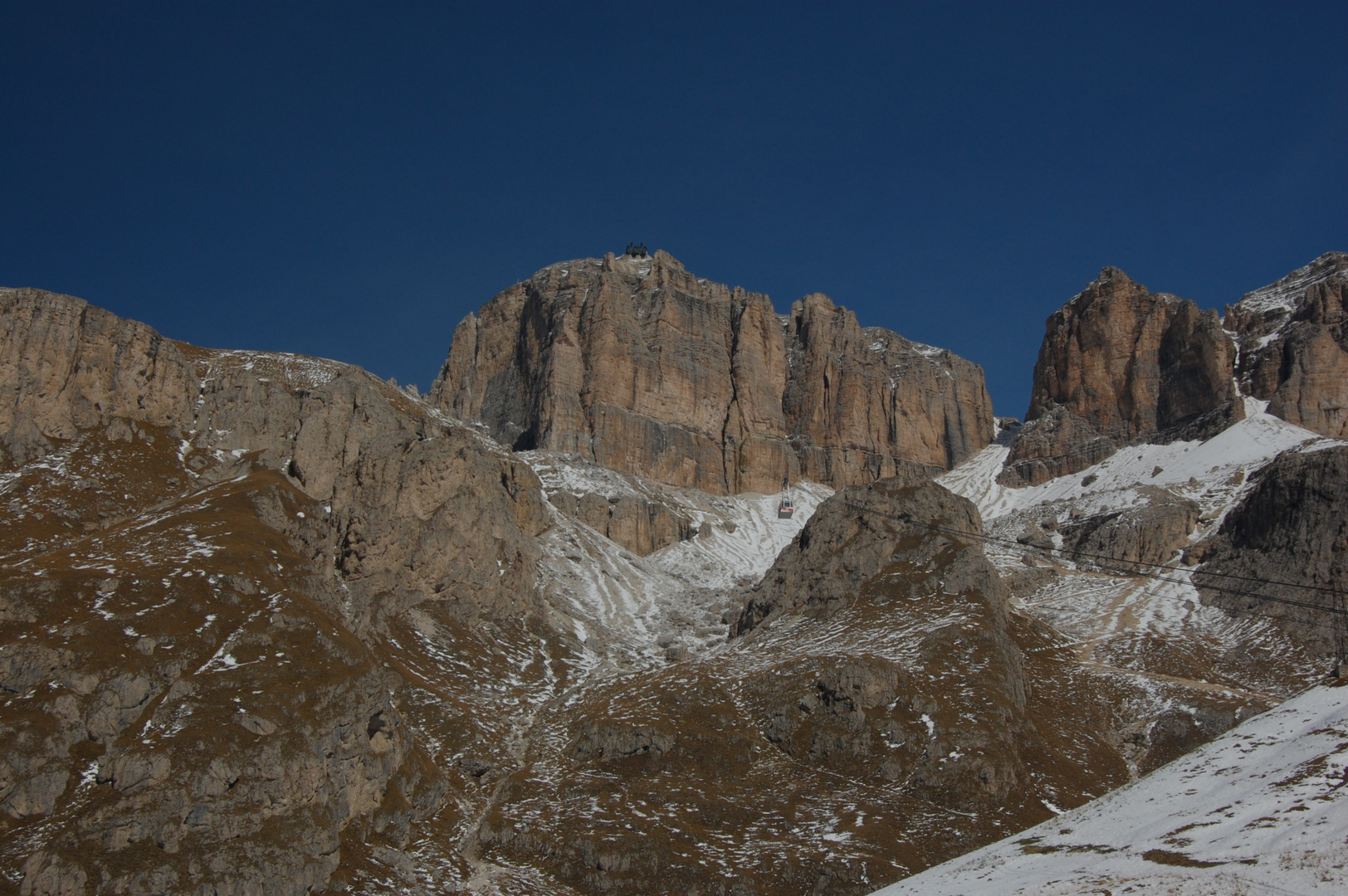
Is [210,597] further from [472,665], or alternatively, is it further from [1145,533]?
[1145,533]

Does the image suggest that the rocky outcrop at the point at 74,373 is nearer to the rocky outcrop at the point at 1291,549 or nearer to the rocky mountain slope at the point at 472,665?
the rocky mountain slope at the point at 472,665

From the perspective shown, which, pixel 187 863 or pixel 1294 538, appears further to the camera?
pixel 1294 538

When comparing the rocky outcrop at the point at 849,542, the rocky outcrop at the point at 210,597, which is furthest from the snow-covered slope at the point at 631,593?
the rocky outcrop at the point at 849,542

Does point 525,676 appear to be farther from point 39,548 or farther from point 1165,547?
point 1165,547

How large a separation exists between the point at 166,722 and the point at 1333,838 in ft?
210

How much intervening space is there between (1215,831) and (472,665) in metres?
86.8

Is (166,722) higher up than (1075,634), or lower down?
lower down

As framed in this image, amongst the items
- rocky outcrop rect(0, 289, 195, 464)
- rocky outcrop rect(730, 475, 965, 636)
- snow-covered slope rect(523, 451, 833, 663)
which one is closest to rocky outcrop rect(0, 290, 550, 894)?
rocky outcrop rect(0, 289, 195, 464)

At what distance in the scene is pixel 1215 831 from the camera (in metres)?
42.3

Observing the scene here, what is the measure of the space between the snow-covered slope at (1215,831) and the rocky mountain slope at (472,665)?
22996mm

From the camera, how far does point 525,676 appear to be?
118 metres

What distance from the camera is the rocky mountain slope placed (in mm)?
66188

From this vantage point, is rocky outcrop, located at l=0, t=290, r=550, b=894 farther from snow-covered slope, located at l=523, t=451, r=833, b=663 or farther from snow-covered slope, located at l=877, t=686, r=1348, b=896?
snow-covered slope, located at l=877, t=686, r=1348, b=896

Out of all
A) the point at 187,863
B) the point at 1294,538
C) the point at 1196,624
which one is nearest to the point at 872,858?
the point at 187,863
